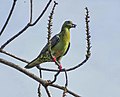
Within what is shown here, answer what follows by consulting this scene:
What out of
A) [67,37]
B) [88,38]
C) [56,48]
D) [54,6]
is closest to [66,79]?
[88,38]

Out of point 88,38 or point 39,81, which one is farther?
point 39,81

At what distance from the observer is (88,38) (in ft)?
11.3

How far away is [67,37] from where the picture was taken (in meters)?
9.78

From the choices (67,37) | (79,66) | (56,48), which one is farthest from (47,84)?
(67,37)

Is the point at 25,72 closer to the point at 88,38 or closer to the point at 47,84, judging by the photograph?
the point at 47,84

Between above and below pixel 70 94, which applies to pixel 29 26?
above

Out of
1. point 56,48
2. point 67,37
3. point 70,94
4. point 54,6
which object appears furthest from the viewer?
point 67,37

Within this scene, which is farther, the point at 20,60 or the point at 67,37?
the point at 67,37

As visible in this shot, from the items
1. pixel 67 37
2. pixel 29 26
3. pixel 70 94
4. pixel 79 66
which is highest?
pixel 67 37

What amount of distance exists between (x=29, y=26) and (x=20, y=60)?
699 mm

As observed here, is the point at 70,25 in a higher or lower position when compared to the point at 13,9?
higher

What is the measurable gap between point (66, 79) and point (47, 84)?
168 mm

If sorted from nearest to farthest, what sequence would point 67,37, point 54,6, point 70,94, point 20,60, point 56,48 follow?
point 54,6
point 70,94
point 20,60
point 56,48
point 67,37

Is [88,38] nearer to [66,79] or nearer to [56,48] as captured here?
[66,79]
